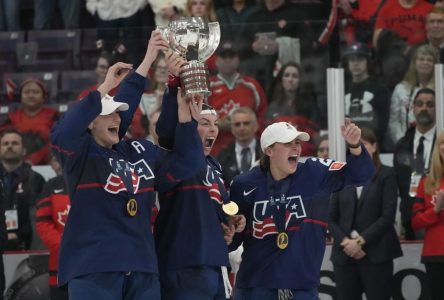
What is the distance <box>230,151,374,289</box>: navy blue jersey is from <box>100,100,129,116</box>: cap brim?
3.39 feet

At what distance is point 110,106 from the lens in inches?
218

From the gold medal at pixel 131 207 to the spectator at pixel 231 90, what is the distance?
130 inches

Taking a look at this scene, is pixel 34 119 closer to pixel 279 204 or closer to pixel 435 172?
pixel 435 172

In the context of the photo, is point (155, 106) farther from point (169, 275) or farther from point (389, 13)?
point (169, 275)

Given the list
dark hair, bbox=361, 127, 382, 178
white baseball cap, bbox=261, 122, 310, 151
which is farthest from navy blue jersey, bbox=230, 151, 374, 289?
dark hair, bbox=361, 127, 382, 178

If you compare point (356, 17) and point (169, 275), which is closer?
point (169, 275)

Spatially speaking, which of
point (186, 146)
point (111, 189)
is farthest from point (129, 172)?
point (186, 146)

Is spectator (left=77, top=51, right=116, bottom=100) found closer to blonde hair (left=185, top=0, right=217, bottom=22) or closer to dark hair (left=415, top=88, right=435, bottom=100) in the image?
blonde hair (left=185, top=0, right=217, bottom=22)

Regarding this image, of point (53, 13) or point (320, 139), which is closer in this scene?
point (320, 139)

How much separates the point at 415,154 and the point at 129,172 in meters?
3.64

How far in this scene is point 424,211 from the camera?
26.8ft

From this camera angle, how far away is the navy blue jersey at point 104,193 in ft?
17.3

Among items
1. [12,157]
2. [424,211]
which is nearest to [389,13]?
[424,211]

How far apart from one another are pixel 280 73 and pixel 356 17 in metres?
0.95
